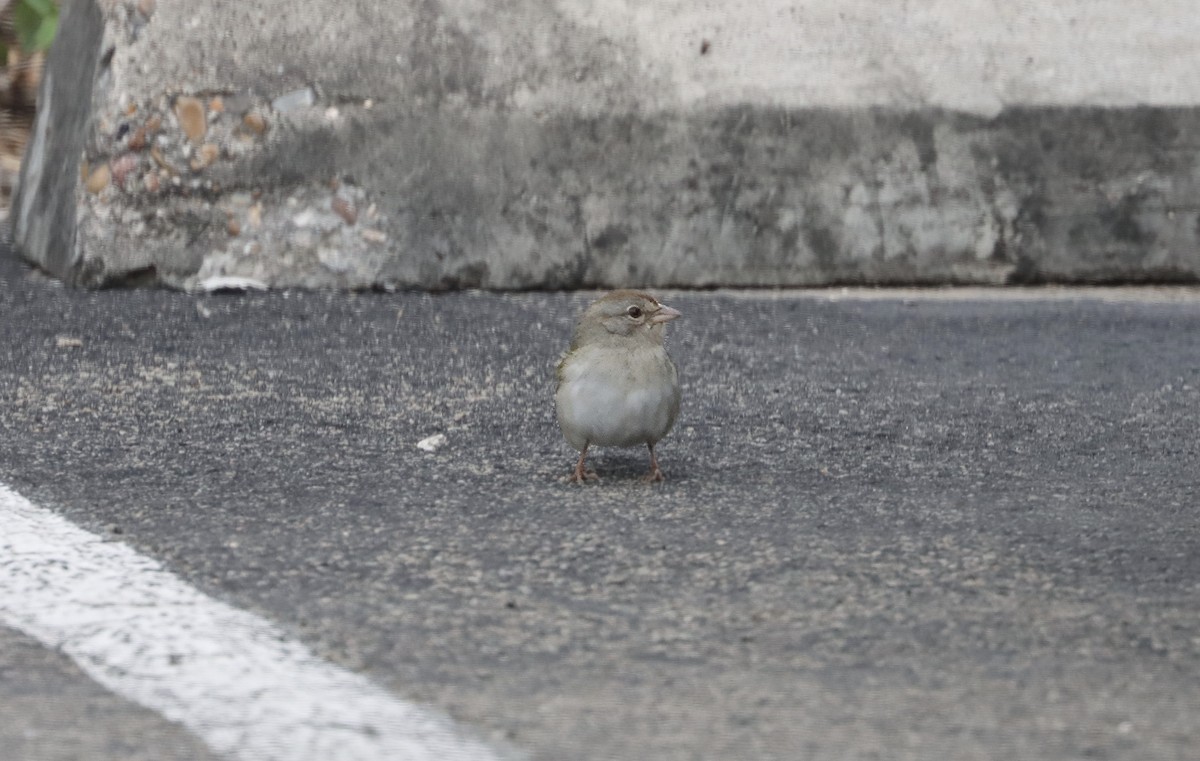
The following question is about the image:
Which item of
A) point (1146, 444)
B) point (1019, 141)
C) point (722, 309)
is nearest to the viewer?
point (1146, 444)

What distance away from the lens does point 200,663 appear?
2.51m

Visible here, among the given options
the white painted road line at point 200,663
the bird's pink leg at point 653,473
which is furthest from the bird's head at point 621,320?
the white painted road line at point 200,663

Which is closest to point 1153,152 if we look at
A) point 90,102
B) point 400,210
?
point 400,210

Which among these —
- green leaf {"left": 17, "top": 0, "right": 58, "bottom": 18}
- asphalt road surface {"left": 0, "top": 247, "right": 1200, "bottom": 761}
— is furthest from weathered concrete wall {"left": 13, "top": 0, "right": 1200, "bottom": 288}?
green leaf {"left": 17, "top": 0, "right": 58, "bottom": 18}

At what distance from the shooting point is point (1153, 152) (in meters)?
6.35

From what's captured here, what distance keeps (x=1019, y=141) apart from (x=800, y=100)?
0.78 meters

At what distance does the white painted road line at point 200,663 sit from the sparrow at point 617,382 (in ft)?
3.27

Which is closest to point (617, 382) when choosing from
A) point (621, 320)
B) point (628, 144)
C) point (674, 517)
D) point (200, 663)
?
point (621, 320)

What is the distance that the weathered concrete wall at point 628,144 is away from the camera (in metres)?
5.93

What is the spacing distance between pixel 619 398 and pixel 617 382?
3cm

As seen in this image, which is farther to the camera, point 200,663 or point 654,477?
point 654,477

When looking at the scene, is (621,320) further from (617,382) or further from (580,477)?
(580,477)

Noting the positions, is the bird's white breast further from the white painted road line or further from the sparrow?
the white painted road line

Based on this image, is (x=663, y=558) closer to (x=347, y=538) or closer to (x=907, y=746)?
(x=347, y=538)
